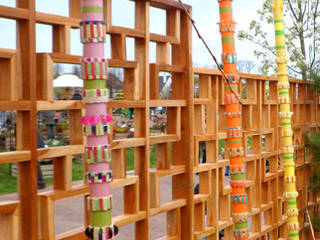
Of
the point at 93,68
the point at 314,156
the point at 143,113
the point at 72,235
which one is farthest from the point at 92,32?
the point at 314,156

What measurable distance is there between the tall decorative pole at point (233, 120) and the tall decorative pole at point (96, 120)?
605 millimetres

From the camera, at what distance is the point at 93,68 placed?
0.98 meters

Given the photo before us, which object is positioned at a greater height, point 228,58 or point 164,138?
point 228,58

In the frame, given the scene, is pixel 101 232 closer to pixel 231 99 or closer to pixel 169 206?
pixel 231 99

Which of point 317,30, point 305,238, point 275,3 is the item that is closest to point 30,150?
point 275,3

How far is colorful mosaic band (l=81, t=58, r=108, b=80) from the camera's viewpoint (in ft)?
3.23

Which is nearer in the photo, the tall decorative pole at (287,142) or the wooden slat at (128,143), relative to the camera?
the wooden slat at (128,143)

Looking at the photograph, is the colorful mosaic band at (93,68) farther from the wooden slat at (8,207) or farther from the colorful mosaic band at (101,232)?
the wooden slat at (8,207)

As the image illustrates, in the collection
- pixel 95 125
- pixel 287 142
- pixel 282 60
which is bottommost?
pixel 287 142

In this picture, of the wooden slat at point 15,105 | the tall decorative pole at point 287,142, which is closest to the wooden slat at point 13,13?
the wooden slat at point 15,105

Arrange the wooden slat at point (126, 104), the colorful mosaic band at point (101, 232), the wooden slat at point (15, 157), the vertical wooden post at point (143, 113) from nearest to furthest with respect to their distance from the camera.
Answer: the colorful mosaic band at point (101, 232), the wooden slat at point (15, 157), the wooden slat at point (126, 104), the vertical wooden post at point (143, 113)

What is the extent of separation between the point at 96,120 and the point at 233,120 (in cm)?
64

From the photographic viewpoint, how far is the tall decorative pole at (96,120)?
0.98 metres

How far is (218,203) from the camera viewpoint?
2.61 meters
